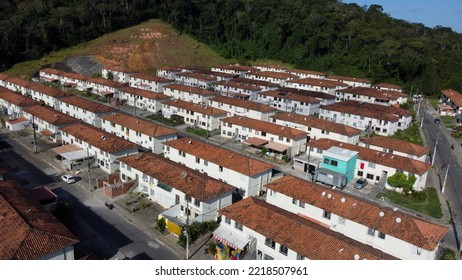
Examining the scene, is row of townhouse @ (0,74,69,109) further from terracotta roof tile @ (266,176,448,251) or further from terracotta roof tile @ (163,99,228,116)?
terracotta roof tile @ (266,176,448,251)

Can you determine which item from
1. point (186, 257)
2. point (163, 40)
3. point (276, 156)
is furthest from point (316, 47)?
point (186, 257)

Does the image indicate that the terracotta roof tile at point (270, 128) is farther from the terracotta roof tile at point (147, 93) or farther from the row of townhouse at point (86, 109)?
the row of townhouse at point (86, 109)

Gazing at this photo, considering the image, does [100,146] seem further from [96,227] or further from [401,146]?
[401,146]

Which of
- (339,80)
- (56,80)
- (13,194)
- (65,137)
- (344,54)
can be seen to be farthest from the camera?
(344,54)

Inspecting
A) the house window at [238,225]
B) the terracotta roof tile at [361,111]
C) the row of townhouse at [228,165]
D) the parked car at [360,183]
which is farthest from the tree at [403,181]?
the terracotta roof tile at [361,111]

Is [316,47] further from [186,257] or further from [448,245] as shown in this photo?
[186,257]

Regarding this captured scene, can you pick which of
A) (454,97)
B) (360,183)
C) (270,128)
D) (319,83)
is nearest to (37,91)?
(270,128)
